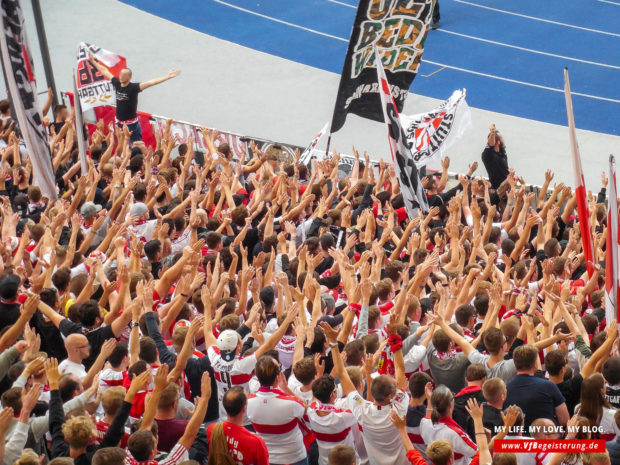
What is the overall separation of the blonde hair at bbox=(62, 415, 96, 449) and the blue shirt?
9.05ft

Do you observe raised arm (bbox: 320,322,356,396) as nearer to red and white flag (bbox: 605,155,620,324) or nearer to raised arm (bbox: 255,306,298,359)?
raised arm (bbox: 255,306,298,359)

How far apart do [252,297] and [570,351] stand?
2.74 metres

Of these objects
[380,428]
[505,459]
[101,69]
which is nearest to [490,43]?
[101,69]

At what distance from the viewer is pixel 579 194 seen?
8.37m

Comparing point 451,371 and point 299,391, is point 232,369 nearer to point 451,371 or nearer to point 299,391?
point 299,391

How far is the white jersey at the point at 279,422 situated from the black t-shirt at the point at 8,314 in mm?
2618

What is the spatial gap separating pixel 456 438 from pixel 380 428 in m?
0.50

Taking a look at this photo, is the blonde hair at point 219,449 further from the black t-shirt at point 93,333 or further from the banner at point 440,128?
the banner at point 440,128

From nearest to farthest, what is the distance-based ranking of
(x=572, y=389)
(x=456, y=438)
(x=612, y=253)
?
1. (x=456, y=438)
2. (x=572, y=389)
3. (x=612, y=253)

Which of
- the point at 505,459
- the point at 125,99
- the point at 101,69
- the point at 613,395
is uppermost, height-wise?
the point at 505,459

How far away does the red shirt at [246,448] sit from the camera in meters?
5.80

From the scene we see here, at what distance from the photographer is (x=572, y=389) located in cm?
673

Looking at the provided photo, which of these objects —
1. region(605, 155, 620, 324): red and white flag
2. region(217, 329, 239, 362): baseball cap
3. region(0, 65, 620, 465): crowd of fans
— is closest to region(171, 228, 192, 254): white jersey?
region(0, 65, 620, 465): crowd of fans

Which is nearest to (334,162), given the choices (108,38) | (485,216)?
(485,216)
